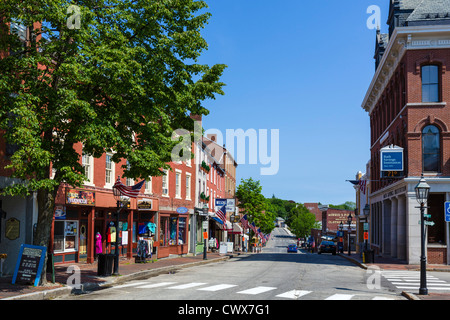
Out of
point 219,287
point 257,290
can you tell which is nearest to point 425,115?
point 257,290

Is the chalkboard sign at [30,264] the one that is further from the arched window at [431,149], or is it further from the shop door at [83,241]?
the arched window at [431,149]

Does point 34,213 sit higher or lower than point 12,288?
higher

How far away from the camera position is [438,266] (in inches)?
1185

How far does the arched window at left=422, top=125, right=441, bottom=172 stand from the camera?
32.4m

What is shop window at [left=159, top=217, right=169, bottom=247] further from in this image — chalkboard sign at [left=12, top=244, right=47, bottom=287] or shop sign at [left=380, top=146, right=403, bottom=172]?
chalkboard sign at [left=12, top=244, right=47, bottom=287]

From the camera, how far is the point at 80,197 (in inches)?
961

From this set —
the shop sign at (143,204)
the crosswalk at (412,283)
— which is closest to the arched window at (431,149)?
the crosswalk at (412,283)

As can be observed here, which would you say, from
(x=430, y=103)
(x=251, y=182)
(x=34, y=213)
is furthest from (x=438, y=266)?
(x=251, y=182)

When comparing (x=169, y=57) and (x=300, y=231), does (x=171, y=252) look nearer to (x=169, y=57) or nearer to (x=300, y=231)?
(x=169, y=57)

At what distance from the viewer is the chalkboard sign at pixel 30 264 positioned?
15859 millimetres

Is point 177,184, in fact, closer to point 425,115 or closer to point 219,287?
point 425,115

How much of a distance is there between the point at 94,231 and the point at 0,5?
50.8 ft

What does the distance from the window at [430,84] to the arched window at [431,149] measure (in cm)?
197

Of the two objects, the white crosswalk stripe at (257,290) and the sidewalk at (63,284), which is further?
the white crosswalk stripe at (257,290)
